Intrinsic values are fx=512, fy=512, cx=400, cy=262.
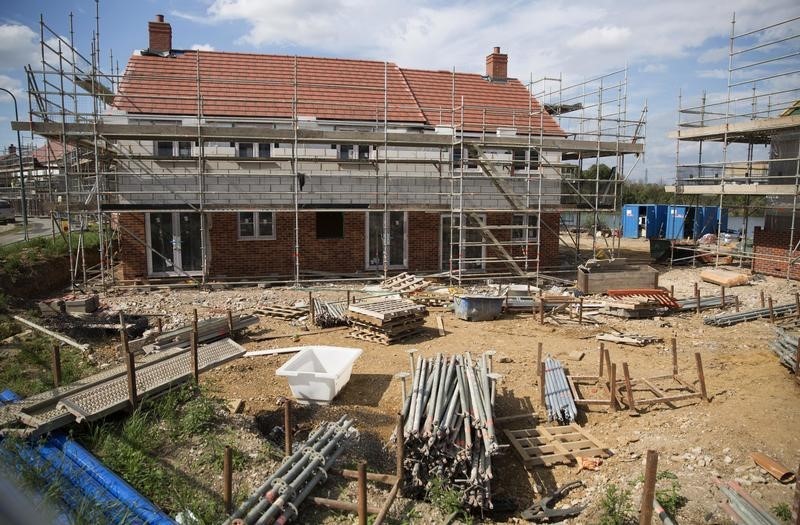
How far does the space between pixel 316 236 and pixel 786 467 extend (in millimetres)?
13439

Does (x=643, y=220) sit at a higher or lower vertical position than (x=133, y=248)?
higher

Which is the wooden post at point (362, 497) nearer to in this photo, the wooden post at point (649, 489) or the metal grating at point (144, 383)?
the wooden post at point (649, 489)

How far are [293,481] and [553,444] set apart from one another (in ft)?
11.8

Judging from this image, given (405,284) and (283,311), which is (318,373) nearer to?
(283,311)

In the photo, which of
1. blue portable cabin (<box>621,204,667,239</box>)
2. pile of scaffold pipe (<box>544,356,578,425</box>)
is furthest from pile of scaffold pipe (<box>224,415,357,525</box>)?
blue portable cabin (<box>621,204,667,239</box>)

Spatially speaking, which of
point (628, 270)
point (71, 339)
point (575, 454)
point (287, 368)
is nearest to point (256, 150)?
point (71, 339)

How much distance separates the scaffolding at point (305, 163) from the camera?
14.3m

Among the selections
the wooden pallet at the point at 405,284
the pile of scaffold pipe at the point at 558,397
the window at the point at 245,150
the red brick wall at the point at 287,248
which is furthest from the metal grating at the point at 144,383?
the window at the point at 245,150

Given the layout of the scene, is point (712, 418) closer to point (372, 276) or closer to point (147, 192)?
point (372, 276)

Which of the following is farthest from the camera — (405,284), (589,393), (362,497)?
(405,284)

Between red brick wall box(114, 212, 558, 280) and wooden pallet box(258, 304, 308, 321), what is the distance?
3.75 metres

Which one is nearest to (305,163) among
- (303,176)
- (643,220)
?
(303,176)

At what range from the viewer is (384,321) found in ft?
35.7

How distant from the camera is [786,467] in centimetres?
588
